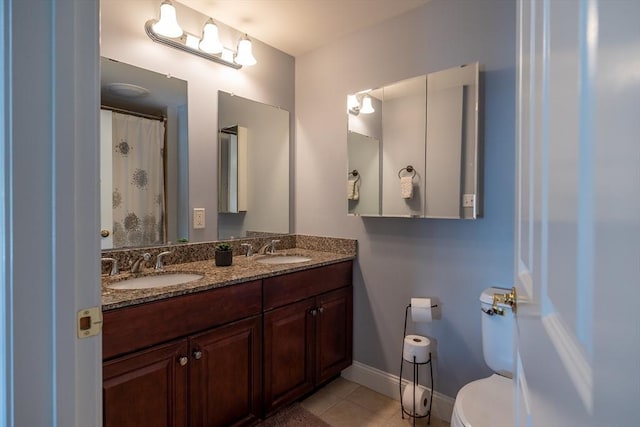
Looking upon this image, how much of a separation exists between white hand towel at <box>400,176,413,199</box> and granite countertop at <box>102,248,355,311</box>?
62 cm

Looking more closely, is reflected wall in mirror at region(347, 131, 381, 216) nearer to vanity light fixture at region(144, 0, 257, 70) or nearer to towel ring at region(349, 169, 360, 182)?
towel ring at region(349, 169, 360, 182)

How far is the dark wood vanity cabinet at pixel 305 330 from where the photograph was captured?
70.7 inches

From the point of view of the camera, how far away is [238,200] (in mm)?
2324

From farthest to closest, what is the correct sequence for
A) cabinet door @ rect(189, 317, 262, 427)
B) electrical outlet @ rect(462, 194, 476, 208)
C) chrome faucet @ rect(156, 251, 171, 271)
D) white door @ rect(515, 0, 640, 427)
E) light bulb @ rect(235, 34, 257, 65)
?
light bulb @ rect(235, 34, 257, 65) < chrome faucet @ rect(156, 251, 171, 271) < electrical outlet @ rect(462, 194, 476, 208) < cabinet door @ rect(189, 317, 262, 427) < white door @ rect(515, 0, 640, 427)

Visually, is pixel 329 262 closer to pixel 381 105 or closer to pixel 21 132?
pixel 381 105

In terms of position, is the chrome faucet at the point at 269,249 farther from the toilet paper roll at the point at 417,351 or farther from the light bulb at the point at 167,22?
the light bulb at the point at 167,22

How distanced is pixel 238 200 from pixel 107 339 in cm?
129

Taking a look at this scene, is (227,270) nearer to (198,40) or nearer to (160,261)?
(160,261)

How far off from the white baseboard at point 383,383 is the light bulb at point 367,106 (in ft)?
5.82

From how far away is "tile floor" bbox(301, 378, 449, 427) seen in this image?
1885 mm

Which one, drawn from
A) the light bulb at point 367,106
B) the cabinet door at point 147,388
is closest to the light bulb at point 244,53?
the light bulb at point 367,106

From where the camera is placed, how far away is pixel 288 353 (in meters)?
1.89

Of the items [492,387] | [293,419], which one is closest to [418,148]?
[492,387]

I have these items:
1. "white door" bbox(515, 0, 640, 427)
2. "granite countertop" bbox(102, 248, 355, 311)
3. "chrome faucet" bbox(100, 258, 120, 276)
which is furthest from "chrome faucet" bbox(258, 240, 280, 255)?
"white door" bbox(515, 0, 640, 427)
